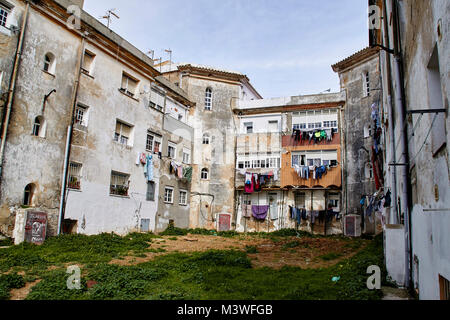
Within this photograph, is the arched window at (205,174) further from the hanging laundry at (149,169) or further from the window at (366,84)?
the window at (366,84)

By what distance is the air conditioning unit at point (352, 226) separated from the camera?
25752mm

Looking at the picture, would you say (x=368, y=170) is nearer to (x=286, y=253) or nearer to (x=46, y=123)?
(x=286, y=253)

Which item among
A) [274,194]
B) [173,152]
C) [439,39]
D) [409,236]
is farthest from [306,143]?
[439,39]

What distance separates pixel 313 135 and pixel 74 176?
755 inches

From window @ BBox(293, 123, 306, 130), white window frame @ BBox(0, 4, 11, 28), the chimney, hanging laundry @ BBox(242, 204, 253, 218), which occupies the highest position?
the chimney

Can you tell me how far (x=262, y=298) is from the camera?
26.9 ft

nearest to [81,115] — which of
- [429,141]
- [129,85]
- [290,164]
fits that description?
[129,85]

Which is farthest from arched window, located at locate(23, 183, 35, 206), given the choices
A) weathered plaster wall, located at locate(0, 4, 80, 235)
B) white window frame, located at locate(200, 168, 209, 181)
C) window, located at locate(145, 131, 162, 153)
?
white window frame, located at locate(200, 168, 209, 181)

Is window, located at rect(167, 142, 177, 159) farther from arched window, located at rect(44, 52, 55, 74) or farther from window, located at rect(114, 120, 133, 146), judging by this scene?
arched window, located at rect(44, 52, 55, 74)

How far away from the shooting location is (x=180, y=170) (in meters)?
27.8

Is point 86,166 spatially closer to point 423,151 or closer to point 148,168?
point 148,168

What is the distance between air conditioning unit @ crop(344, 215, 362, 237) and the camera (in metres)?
25.8

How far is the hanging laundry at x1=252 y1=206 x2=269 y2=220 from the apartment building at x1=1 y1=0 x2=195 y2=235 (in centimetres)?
708

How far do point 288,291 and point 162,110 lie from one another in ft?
67.8
